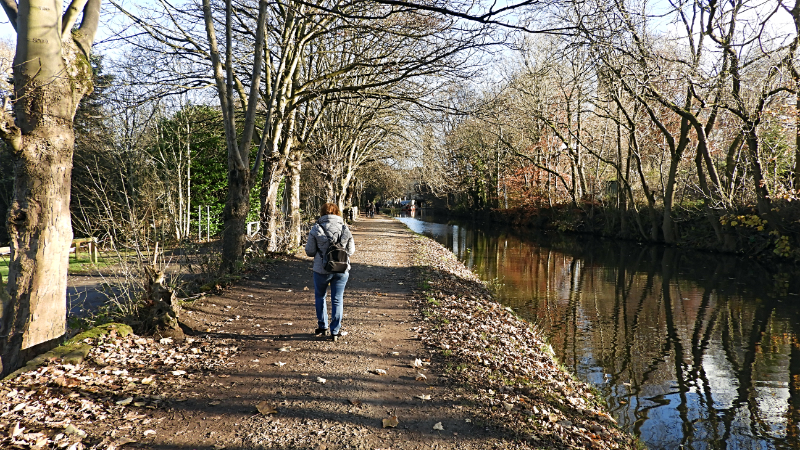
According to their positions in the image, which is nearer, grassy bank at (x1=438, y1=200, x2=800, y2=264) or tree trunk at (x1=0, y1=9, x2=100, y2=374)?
tree trunk at (x1=0, y1=9, x2=100, y2=374)

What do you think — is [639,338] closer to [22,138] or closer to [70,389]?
[70,389]

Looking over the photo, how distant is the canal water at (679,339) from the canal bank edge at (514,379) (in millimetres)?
662

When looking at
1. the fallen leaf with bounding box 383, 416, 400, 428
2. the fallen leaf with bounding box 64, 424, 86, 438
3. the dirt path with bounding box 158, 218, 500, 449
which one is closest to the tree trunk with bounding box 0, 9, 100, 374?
the dirt path with bounding box 158, 218, 500, 449

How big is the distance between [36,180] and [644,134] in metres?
23.7

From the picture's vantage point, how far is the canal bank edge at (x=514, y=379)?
15.8 ft

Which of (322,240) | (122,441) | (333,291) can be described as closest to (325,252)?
(322,240)

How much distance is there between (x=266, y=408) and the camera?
450 cm

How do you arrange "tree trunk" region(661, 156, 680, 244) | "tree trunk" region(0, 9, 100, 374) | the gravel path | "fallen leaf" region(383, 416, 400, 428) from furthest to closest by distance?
1. "tree trunk" region(661, 156, 680, 244)
2. "tree trunk" region(0, 9, 100, 374)
3. "fallen leaf" region(383, 416, 400, 428)
4. the gravel path

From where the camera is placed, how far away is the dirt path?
410 cm

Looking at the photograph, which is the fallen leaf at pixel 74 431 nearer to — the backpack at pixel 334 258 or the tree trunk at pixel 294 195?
the backpack at pixel 334 258

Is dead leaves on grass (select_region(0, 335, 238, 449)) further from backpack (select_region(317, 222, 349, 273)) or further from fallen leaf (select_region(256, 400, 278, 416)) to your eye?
backpack (select_region(317, 222, 349, 273))

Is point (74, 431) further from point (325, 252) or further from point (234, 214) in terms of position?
point (234, 214)

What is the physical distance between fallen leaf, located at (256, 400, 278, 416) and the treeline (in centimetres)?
565

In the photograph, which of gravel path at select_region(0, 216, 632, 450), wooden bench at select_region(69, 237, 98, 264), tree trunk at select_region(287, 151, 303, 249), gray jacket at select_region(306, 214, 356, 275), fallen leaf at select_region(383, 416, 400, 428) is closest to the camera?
gravel path at select_region(0, 216, 632, 450)
